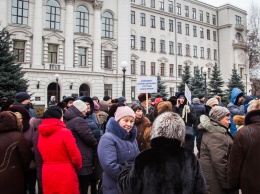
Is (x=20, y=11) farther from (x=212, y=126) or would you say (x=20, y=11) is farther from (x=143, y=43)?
(x=212, y=126)

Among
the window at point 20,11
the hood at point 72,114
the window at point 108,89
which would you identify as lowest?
the hood at point 72,114

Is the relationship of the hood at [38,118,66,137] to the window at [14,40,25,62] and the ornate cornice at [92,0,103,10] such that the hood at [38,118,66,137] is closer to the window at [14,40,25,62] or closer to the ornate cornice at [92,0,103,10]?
the window at [14,40,25,62]

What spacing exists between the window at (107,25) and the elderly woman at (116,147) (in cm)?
3170

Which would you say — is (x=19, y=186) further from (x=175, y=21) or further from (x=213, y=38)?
(x=213, y=38)

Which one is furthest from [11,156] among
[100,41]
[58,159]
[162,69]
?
[162,69]

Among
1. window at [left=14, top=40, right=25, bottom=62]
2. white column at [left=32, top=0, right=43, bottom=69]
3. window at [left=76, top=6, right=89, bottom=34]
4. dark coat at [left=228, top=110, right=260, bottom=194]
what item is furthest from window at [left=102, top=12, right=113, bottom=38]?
dark coat at [left=228, top=110, right=260, bottom=194]

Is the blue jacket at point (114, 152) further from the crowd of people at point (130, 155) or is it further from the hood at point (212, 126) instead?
the hood at point (212, 126)

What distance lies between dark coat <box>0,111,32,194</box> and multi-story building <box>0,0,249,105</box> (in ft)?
75.0

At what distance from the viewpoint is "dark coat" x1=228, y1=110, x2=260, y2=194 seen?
11.8 ft

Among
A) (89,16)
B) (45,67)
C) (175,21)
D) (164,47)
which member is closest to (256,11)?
(175,21)

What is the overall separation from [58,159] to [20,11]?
2848 cm

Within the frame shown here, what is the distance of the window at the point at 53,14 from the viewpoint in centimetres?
3019

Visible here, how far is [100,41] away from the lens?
3316 cm

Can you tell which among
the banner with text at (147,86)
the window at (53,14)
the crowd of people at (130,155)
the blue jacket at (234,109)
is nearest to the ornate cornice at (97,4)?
the window at (53,14)
